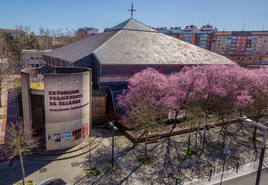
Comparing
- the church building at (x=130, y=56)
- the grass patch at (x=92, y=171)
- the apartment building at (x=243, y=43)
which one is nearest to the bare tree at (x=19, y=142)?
the grass patch at (x=92, y=171)

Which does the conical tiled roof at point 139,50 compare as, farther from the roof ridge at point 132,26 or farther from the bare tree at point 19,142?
the bare tree at point 19,142

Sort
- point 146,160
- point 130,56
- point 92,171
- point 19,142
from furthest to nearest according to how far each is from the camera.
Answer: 1. point 130,56
2. point 146,160
3. point 92,171
4. point 19,142

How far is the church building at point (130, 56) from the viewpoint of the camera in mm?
28594

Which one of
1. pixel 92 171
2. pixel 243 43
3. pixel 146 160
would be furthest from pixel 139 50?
pixel 243 43

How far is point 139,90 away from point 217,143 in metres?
11.3

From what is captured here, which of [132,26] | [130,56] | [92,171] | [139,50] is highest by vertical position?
[132,26]

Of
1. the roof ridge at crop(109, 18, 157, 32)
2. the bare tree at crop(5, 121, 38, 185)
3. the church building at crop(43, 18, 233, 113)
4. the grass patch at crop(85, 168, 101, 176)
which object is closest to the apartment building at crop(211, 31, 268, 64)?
the church building at crop(43, 18, 233, 113)

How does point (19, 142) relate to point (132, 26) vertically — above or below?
below

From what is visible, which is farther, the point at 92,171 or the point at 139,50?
the point at 139,50

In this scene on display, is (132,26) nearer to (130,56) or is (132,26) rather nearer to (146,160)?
(130,56)

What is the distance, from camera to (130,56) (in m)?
30.7

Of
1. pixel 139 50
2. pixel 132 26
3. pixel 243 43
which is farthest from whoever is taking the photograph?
pixel 243 43

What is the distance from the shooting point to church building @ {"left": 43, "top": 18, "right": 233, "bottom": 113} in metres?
28.6

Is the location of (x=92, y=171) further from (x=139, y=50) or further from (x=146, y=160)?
(x=139, y=50)
